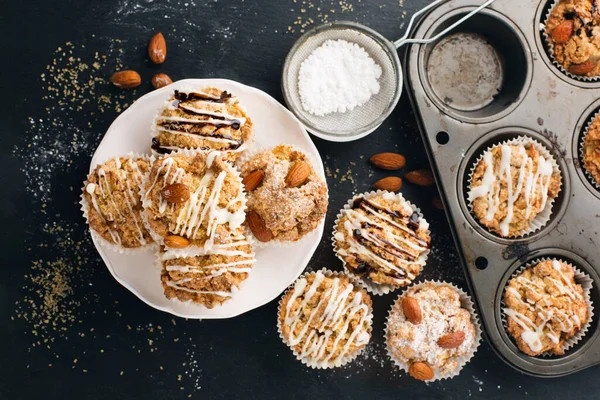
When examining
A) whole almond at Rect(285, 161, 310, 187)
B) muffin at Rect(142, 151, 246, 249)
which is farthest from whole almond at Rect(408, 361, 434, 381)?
muffin at Rect(142, 151, 246, 249)

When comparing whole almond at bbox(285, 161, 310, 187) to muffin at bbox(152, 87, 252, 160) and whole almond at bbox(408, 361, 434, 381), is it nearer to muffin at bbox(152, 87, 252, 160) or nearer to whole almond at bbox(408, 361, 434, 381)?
muffin at bbox(152, 87, 252, 160)

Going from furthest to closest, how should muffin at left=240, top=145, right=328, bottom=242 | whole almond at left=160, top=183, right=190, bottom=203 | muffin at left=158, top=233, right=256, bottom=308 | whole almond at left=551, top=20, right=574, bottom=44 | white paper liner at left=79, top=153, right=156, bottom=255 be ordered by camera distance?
whole almond at left=551, top=20, right=574, bottom=44, white paper liner at left=79, top=153, right=156, bottom=255, muffin at left=240, top=145, right=328, bottom=242, muffin at left=158, top=233, right=256, bottom=308, whole almond at left=160, top=183, right=190, bottom=203

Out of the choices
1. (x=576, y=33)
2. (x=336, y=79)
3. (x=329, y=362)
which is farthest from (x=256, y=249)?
(x=576, y=33)

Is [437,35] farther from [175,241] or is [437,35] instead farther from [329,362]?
[329,362]

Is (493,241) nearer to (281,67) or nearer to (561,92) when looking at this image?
(561,92)

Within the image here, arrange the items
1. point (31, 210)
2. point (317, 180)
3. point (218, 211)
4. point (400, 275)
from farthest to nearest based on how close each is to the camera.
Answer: point (31, 210)
point (400, 275)
point (317, 180)
point (218, 211)

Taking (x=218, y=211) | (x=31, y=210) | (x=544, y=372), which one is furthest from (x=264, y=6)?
(x=544, y=372)
